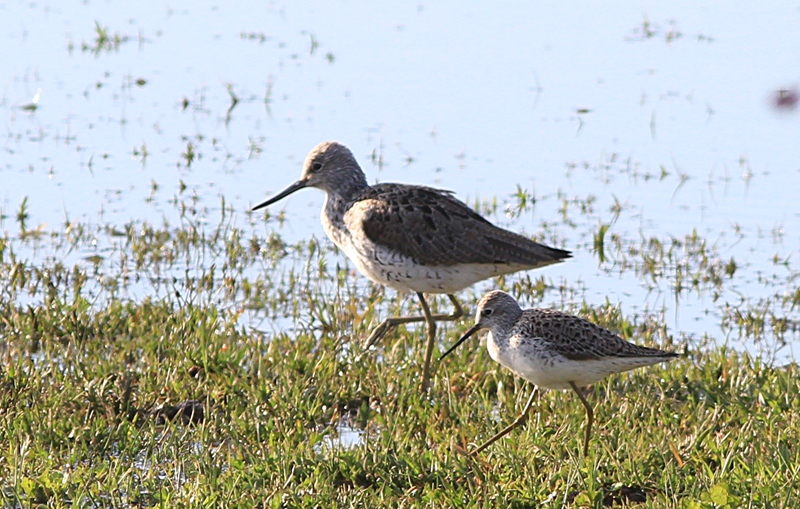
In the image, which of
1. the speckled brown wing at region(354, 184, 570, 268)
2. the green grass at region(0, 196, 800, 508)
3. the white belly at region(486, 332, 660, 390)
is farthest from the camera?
the speckled brown wing at region(354, 184, 570, 268)

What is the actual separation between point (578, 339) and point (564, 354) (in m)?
0.12

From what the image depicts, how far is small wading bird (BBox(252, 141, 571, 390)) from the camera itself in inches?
297

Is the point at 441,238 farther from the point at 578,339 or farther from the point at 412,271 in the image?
the point at 578,339

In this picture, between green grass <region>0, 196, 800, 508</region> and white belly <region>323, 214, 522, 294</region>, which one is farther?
white belly <region>323, 214, 522, 294</region>

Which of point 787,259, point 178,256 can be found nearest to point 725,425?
point 787,259

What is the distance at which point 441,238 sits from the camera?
24.8 ft

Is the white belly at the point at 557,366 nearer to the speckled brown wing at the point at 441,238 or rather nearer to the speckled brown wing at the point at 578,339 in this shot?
the speckled brown wing at the point at 578,339

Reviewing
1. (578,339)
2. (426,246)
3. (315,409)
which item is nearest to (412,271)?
(426,246)

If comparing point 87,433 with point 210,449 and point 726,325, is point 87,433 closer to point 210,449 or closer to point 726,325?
point 210,449

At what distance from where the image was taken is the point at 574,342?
6.22m

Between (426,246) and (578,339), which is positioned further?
(426,246)

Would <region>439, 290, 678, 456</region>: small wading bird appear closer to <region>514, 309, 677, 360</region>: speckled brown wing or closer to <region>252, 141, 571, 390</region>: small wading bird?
<region>514, 309, 677, 360</region>: speckled brown wing

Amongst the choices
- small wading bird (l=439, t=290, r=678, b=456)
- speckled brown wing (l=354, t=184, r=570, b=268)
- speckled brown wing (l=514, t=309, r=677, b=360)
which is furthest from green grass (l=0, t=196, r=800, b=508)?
speckled brown wing (l=354, t=184, r=570, b=268)

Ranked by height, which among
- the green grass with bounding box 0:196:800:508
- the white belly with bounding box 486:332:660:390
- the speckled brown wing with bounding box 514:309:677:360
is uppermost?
the speckled brown wing with bounding box 514:309:677:360
